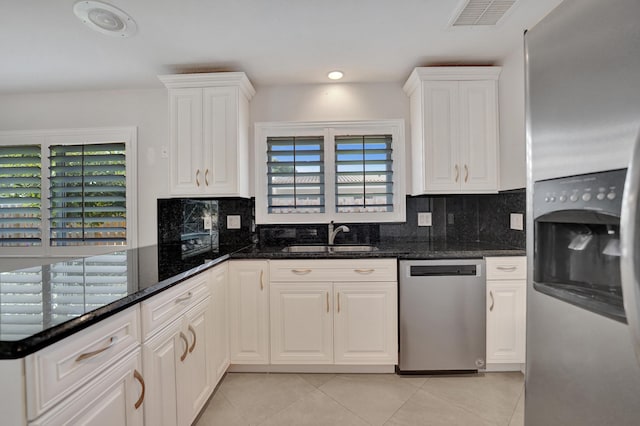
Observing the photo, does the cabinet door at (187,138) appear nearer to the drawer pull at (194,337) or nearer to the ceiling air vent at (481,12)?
the drawer pull at (194,337)

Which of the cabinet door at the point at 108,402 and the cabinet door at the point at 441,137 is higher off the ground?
the cabinet door at the point at 441,137

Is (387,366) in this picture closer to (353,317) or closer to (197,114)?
(353,317)

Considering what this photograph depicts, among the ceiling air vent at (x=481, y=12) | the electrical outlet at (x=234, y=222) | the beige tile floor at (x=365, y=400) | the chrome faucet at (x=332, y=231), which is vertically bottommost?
the beige tile floor at (x=365, y=400)

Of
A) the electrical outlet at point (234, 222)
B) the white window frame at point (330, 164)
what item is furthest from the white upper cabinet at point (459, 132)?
the electrical outlet at point (234, 222)

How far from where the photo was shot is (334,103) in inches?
107

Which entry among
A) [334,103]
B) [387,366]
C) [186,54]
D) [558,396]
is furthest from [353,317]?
[186,54]

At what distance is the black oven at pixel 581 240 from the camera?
748mm

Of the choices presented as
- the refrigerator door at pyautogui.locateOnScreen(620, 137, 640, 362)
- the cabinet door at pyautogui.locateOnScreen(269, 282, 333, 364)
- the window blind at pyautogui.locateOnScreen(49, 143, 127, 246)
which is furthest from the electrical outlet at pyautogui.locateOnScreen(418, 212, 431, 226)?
the window blind at pyautogui.locateOnScreen(49, 143, 127, 246)

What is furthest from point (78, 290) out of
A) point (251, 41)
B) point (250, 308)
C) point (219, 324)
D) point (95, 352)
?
point (251, 41)

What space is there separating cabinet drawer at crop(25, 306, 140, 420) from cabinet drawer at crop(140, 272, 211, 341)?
0.23ft

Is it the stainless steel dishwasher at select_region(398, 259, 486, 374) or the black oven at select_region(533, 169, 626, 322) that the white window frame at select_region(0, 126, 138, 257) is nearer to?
the stainless steel dishwasher at select_region(398, 259, 486, 374)

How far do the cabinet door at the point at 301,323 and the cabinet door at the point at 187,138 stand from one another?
108 cm

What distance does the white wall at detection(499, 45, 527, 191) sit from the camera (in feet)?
6.93

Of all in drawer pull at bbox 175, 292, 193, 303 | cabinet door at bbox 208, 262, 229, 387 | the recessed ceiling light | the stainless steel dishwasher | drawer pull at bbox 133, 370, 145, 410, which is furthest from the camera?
the recessed ceiling light
